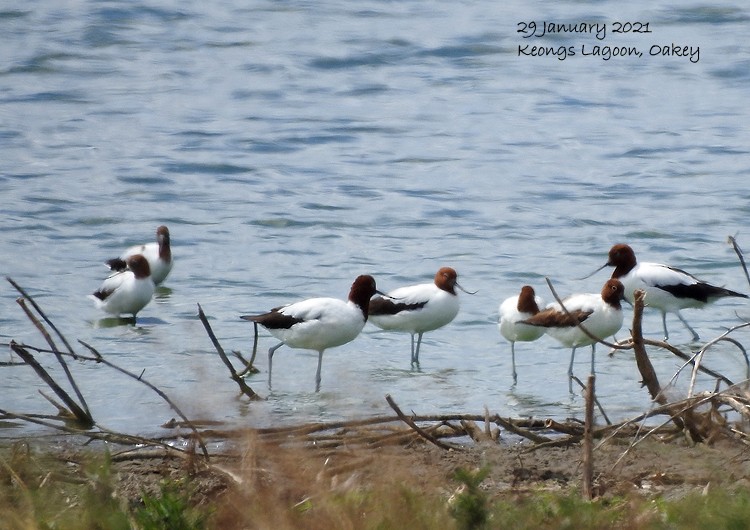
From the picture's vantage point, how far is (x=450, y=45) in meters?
22.0

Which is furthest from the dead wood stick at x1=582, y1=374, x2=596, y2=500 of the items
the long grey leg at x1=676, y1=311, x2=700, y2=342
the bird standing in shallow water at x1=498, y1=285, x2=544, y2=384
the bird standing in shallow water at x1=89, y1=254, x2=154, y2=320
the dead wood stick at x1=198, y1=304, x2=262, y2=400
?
the bird standing in shallow water at x1=89, y1=254, x2=154, y2=320

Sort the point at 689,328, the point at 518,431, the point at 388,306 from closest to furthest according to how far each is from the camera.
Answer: the point at 518,431 < the point at 388,306 < the point at 689,328

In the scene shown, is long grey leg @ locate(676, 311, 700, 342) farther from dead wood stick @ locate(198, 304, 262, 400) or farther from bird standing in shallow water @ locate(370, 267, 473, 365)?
dead wood stick @ locate(198, 304, 262, 400)

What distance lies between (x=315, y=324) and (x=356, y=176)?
23.0 ft

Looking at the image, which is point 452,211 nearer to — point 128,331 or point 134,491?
point 128,331

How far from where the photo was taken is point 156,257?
11.5 meters

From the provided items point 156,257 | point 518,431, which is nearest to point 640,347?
point 518,431

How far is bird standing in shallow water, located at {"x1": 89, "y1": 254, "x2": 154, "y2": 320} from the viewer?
10.3 m

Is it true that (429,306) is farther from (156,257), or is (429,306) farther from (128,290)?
(156,257)

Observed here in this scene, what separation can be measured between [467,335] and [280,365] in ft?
5.12

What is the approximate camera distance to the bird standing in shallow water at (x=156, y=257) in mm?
11336

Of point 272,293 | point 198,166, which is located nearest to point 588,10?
point 198,166

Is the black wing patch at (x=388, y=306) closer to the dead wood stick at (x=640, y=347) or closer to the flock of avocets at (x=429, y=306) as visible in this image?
the flock of avocets at (x=429, y=306)

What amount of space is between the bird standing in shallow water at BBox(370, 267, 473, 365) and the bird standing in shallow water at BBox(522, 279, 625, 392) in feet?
2.92
